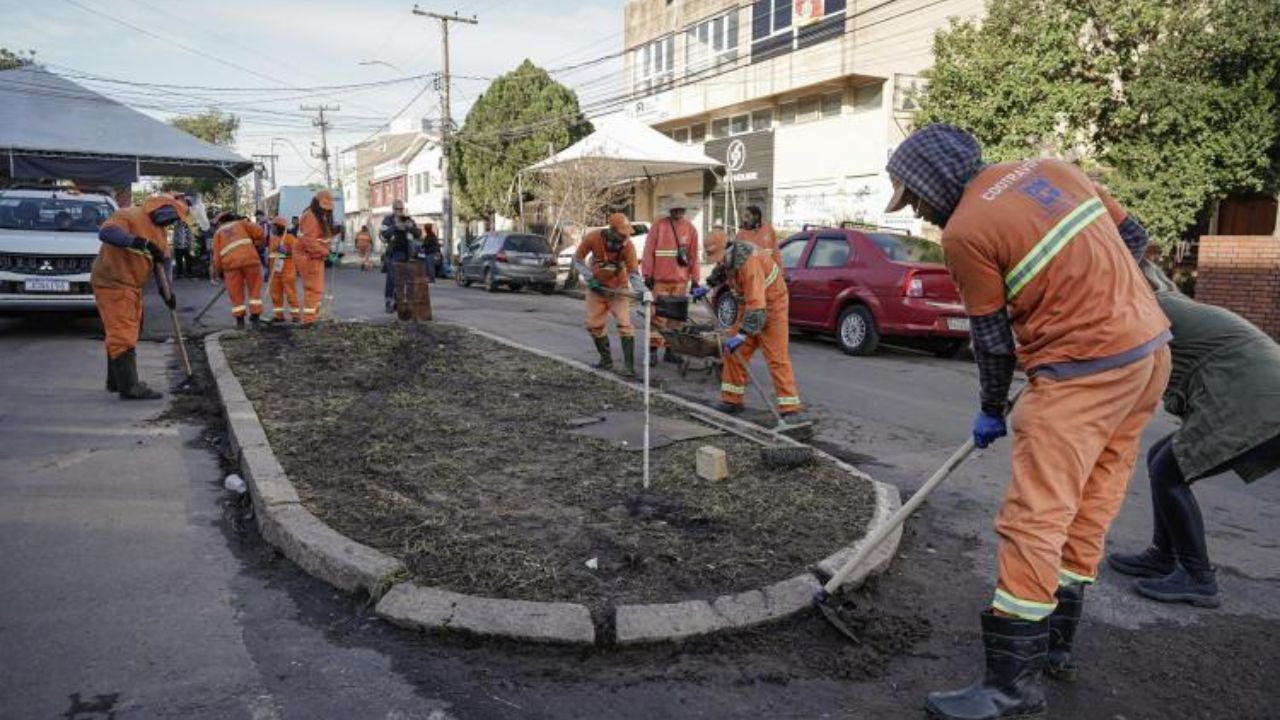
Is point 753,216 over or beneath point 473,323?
over

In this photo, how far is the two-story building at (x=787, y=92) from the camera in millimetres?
21422

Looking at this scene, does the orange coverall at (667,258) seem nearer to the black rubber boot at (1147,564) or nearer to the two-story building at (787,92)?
the black rubber boot at (1147,564)

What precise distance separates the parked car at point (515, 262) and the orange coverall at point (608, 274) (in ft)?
42.4

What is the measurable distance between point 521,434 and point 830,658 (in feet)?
10.7

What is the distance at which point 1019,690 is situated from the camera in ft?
8.96

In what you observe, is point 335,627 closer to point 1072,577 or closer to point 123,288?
point 1072,577

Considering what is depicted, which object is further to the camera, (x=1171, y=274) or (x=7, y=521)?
(x=1171, y=274)

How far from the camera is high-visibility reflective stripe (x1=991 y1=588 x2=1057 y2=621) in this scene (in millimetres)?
2668

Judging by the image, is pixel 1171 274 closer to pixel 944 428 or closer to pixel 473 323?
pixel 944 428

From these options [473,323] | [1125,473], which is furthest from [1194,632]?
[473,323]

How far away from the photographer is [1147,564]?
13.1 ft

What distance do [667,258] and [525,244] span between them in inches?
522

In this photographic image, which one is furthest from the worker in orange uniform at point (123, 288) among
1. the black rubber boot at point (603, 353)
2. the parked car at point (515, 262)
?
the parked car at point (515, 262)

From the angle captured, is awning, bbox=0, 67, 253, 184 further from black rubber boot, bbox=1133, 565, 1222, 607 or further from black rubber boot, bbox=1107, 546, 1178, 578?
black rubber boot, bbox=1133, 565, 1222, 607
